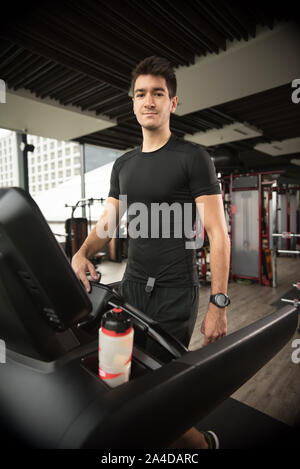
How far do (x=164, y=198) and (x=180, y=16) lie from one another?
2.45 m

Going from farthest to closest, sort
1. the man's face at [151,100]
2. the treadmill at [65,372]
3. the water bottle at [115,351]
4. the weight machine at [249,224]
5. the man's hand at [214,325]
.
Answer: the weight machine at [249,224] → the man's face at [151,100] → the man's hand at [214,325] → the water bottle at [115,351] → the treadmill at [65,372]

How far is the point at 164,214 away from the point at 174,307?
38 cm

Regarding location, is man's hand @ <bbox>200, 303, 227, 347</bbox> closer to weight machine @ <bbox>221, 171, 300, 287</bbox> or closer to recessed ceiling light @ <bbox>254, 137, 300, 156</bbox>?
weight machine @ <bbox>221, 171, 300, 287</bbox>

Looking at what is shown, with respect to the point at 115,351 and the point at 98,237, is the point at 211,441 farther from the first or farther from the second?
the point at 98,237

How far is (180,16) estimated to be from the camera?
2.68m

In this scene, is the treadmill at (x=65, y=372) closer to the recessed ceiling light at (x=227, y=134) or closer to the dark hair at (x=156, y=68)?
the dark hair at (x=156, y=68)

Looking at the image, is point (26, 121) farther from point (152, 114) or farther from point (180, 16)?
point (152, 114)

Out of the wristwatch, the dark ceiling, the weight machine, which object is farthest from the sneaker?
the weight machine

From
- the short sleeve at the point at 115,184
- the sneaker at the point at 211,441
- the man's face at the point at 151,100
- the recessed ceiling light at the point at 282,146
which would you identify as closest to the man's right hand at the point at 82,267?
the short sleeve at the point at 115,184

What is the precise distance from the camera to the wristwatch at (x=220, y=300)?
100 cm

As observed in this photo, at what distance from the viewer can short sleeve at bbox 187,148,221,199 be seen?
1.08m

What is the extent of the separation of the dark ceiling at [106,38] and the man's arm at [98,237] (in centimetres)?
221

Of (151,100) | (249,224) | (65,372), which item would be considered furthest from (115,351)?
(249,224)

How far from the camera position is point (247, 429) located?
1.52 metres
